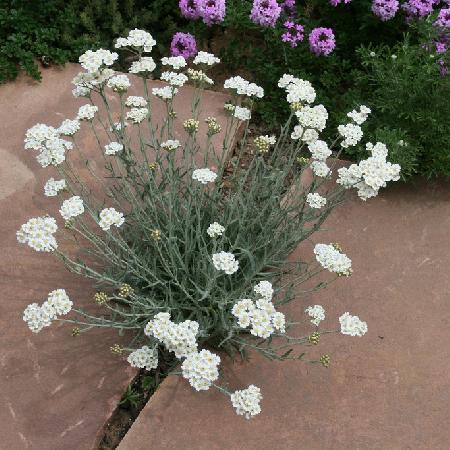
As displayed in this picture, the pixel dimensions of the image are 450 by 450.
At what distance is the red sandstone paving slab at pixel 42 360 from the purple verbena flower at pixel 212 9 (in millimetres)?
1497

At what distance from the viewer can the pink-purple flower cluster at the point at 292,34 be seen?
412cm

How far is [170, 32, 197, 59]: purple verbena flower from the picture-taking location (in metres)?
4.26

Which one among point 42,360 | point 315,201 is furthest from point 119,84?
point 42,360

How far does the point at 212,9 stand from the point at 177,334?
2641mm

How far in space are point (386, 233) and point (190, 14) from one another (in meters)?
2.09

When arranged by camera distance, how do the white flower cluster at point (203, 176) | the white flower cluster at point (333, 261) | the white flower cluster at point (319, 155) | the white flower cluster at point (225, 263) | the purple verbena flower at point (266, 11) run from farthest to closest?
the purple verbena flower at point (266, 11), the white flower cluster at point (319, 155), the white flower cluster at point (203, 176), the white flower cluster at point (333, 261), the white flower cluster at point (225, 263)

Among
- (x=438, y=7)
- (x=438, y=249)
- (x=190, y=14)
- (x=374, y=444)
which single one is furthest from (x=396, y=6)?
(x=374, y=444)

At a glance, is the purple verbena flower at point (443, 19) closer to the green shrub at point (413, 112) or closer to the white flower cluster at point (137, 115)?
the green shrub at point (413, 112)

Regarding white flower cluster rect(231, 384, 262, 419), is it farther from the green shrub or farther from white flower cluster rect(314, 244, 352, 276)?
the green shrub

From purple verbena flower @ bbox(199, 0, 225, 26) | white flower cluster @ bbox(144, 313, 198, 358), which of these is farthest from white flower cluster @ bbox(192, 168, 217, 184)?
purple verbena flower @ bbox(199, 0, 225, 26)

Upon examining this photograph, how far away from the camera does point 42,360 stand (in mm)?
2781

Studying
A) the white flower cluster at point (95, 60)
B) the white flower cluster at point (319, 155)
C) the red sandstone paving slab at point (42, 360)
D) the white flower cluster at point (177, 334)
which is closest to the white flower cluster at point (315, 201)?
the white flower cluster at point (319, 155)

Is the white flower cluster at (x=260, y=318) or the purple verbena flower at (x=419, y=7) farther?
the purple verbena flower at (x=419, y=7)

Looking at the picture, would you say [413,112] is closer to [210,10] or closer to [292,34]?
[292,34]
